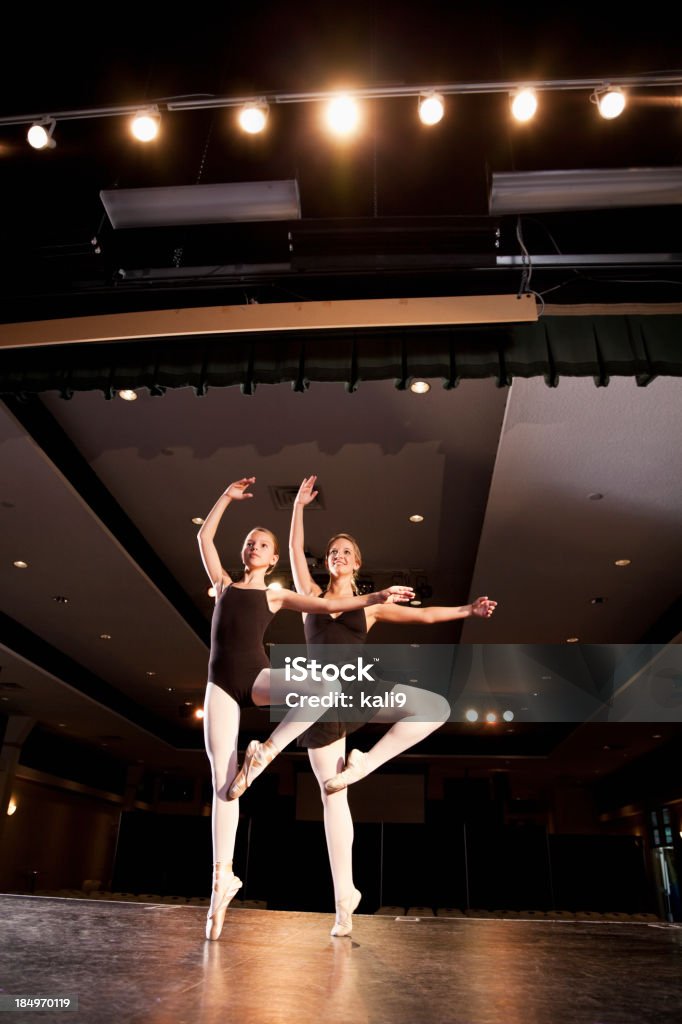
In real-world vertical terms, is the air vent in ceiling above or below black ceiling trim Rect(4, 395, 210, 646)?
above

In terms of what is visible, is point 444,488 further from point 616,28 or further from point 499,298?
point 616,28

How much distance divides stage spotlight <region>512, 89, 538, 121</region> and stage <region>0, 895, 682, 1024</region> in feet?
9.29

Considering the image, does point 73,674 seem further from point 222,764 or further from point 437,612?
point 437,612

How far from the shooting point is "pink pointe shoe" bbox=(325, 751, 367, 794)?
7.70ft

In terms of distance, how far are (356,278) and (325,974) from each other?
10.3ft

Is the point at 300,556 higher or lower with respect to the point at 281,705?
higher

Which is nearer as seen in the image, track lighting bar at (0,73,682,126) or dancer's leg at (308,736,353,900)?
dancer's leg at (308,736,353,900)

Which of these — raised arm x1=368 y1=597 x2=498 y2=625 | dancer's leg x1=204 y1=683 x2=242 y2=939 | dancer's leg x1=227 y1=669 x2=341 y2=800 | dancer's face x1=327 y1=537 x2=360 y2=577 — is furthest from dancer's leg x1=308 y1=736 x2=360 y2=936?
dancer's face x1=327 y1=537 x2=360 y2=577

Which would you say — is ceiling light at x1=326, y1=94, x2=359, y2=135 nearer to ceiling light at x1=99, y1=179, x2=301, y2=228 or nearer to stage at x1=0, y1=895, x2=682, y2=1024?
ceiling light at x1=99, y1=179, x2=301, y2=228

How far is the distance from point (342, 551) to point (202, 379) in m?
1.35

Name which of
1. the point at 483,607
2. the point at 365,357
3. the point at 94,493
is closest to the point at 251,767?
the point at 483,607

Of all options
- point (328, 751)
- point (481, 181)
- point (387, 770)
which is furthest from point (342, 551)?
point (387, 770)

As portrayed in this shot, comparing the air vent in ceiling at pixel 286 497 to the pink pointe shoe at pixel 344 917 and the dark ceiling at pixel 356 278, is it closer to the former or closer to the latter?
the dark ceiling at pixel 356 278

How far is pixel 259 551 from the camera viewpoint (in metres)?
2.54
